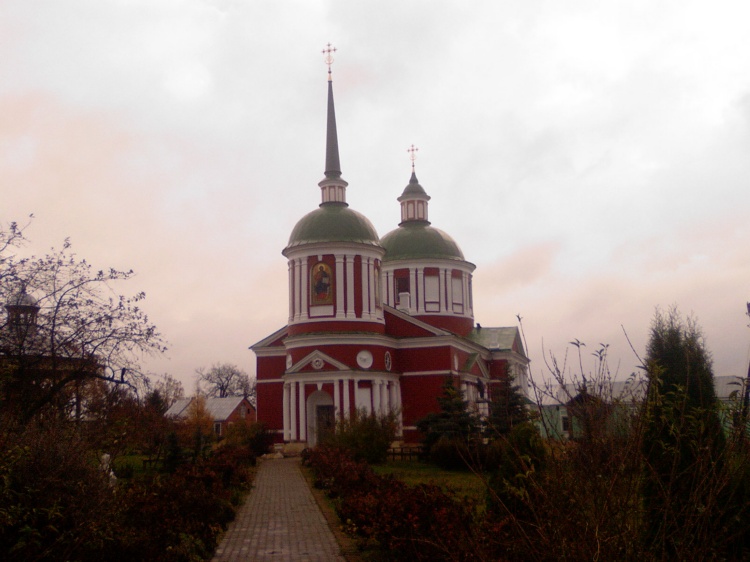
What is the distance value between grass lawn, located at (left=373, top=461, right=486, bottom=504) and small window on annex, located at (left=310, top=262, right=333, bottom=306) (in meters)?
10.3

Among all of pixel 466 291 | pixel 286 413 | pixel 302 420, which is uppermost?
pixel 466 291

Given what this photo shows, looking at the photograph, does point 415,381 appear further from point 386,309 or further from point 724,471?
point 724,471

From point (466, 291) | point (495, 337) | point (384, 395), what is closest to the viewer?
point (384, 395)

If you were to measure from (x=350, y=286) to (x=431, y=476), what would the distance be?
14615mm

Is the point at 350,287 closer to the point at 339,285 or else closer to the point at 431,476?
the point at 339,285

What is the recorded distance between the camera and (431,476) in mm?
23500

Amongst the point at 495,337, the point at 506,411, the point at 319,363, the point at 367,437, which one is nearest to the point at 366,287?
the point at 319,363

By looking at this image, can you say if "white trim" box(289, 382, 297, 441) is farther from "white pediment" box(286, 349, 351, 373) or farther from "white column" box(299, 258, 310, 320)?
"white column" box(299, 258, 310, 320)

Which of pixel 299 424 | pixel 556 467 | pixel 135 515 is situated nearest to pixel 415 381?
pixel 299 424

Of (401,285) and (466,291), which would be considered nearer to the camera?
(401,285)

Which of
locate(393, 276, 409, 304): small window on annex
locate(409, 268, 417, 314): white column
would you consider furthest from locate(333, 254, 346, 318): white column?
locate(393, 276, 409, 304): small window on annex

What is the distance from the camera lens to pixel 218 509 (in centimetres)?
1327

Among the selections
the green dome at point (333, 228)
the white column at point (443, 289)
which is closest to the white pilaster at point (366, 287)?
the green dome at point (333, 228)

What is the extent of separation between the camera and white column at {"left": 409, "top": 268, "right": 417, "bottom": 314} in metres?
44.7
